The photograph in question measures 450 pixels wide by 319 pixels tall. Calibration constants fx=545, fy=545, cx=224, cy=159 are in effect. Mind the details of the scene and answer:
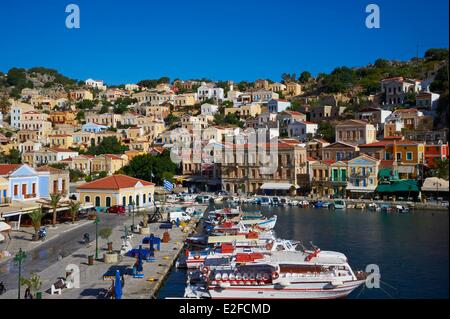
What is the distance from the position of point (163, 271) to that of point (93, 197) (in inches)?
449

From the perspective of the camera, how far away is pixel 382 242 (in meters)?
13.9

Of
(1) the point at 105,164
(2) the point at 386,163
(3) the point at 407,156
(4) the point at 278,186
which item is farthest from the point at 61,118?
(3) the point at 407,156

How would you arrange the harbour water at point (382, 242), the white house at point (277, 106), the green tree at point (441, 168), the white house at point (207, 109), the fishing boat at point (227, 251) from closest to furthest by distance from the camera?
1. the harbour water at point (382, 242)
2. the fishing boat at point (227, 251)
3. the green tree at point (441, 168)
4. the white house at point (277, 106)
5. the white house at point (207, 109)

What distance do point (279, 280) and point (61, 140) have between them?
34.9 metres

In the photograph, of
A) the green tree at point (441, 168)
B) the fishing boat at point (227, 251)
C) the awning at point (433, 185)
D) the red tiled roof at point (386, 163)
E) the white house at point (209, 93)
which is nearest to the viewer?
the fishing boat at point (227, 251)

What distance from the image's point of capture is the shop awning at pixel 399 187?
23.2 m

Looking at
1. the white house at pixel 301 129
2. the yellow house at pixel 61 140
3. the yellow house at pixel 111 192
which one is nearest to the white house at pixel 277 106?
the white house at pixel 301 129

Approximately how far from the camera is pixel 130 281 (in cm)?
943

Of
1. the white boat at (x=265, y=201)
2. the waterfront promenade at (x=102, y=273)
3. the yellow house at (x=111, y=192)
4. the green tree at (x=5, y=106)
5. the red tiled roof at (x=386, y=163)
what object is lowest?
Result: the waterfront promenade at (x=102, y=273)

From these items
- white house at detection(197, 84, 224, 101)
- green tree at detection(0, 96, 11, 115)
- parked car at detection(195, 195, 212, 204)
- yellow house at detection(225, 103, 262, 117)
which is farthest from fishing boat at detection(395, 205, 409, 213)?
green tree at detection(0, 96, 11, 115)

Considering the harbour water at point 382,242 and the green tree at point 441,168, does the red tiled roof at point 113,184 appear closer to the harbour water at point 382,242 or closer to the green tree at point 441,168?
the harbour water at point 382,242

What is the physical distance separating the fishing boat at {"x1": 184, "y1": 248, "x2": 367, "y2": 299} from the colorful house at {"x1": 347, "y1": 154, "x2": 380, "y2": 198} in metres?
15.6

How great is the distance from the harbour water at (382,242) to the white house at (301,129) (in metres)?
12.1

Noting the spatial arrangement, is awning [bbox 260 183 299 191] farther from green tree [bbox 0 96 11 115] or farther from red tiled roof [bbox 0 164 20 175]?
green tree [bbox 0 96 11 115]
